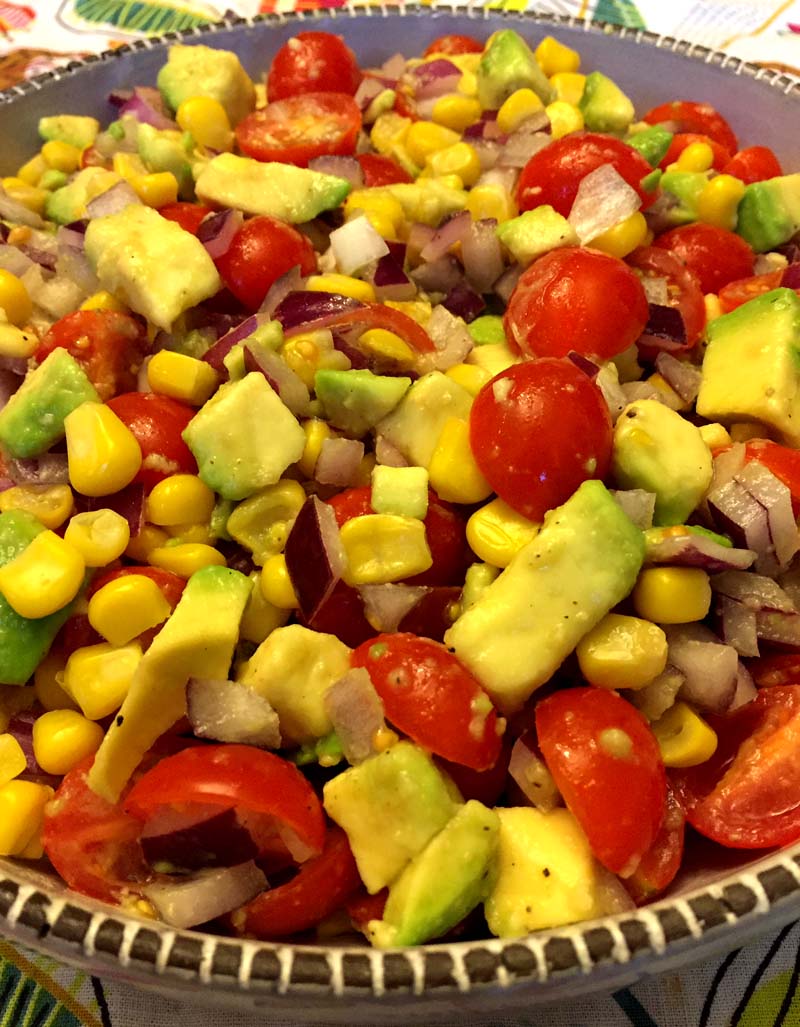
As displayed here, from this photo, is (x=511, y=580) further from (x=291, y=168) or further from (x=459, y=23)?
(x=459, y=23)

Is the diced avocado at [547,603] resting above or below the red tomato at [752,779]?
above

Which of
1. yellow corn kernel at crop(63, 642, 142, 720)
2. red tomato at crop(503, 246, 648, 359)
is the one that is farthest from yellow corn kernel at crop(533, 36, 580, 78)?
yellow corn kernel at crop(63, 642, 142, 720)

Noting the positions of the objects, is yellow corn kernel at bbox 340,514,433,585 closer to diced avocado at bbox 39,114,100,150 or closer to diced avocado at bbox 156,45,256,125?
diced avocado at bbox 156,45,256,125

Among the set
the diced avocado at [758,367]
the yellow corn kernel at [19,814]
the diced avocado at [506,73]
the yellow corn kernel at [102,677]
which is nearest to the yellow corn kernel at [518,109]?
the diced avocado at [506,73]

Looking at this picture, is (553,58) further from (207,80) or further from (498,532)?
(498,532)

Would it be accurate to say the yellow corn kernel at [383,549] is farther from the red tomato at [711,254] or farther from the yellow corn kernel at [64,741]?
the red tomato at [711,254]

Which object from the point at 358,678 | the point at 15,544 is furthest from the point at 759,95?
the point at 15,544
